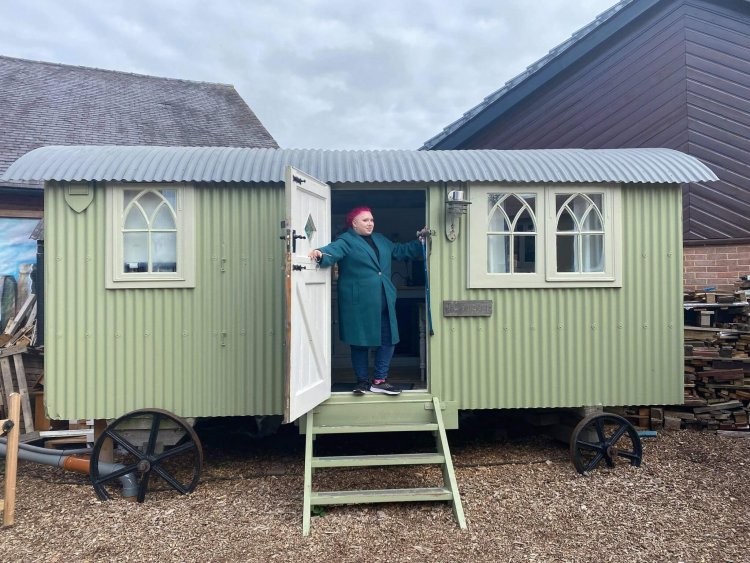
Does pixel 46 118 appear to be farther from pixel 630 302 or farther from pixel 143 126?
pixel 630 302

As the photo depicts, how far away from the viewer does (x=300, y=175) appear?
404 centimetres

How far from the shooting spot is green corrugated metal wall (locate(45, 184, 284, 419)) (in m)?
4.51

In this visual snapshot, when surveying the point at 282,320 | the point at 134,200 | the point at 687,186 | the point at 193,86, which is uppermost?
the point at 193,86

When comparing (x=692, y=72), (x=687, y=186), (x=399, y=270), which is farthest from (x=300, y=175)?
(x=692, y=72)

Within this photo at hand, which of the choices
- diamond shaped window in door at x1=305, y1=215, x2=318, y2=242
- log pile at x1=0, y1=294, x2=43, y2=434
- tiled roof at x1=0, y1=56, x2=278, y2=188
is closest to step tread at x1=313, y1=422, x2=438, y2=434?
diamond shaped window in door at x1=305, y1=215, x2=318, y2=242

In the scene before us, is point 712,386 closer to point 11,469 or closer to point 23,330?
point 11,469

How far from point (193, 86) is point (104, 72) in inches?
93.9

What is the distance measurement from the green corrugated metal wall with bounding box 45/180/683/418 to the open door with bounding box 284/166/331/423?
1.35 feet

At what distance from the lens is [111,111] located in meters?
12.6

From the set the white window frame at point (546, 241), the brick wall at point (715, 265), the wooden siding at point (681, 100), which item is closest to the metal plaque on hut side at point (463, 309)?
the white window frame at point (546, 241)

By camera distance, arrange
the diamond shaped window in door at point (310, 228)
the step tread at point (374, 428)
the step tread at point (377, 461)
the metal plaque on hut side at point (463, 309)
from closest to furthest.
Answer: the step tread at point (377, 461) → the diamond shaped window in door at point (310, 228) → the step tread at point (374, 428) → the metal plaque on hut side at point (463, 309)

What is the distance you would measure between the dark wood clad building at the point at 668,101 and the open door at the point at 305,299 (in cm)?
553

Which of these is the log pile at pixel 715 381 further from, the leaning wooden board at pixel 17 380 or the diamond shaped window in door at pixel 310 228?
the leaning wooden board at pixel 17 380

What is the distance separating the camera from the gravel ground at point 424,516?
11.6ft
